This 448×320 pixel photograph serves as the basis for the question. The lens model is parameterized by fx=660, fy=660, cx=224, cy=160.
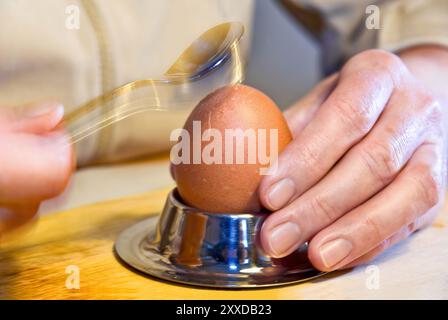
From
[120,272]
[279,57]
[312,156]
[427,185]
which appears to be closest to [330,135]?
[312,156]

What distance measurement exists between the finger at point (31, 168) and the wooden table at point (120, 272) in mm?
140

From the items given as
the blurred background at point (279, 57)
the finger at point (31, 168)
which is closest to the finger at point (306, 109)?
the finger at point (31, 168)

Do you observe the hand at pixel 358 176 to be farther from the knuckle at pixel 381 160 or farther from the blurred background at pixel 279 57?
the blurred background at pixel 279 57

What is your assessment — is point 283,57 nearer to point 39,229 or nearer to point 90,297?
point 39,229

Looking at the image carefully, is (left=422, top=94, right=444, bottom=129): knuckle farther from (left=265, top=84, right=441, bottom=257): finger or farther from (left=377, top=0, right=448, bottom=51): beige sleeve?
(left=377, top=0, right=448, bottom=51): beige sleeve

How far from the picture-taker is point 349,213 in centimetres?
83

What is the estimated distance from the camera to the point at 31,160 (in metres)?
0.63

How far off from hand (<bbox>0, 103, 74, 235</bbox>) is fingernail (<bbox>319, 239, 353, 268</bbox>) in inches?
12.5

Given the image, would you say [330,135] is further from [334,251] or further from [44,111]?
[44,111]

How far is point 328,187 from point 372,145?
0.09 metres

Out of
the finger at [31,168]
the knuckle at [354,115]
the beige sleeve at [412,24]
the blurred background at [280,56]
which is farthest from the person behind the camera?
the blurred background at [280,56]

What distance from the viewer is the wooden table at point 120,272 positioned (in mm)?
769

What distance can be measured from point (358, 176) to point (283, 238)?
0.44 ft

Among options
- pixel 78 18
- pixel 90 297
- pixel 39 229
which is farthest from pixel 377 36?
pixel 90 297
